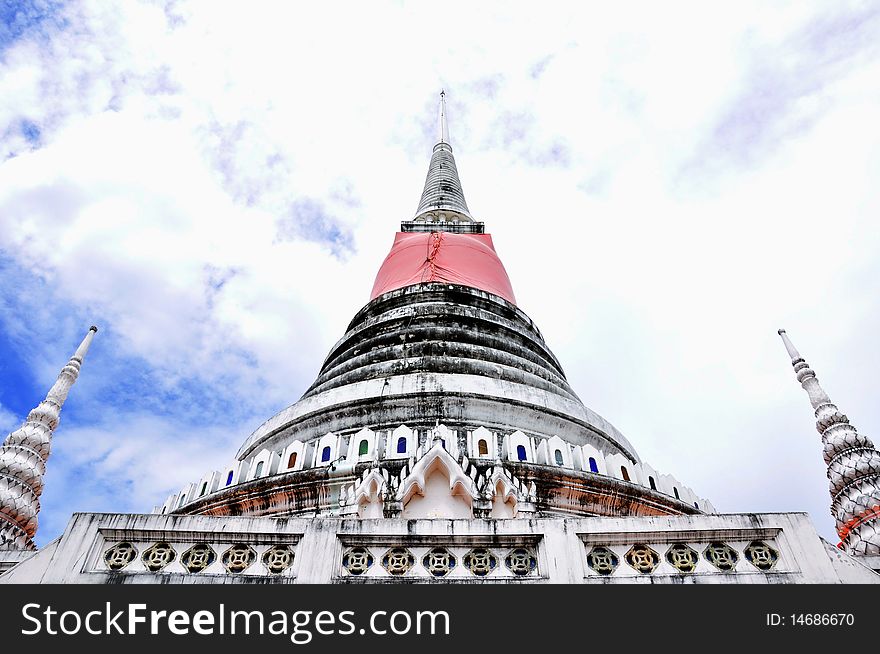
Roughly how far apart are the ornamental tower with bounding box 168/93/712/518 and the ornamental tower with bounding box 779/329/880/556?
252cm

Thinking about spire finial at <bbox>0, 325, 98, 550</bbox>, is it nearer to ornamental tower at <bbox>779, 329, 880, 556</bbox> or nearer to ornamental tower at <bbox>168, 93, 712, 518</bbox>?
ornamental tower at <bbox>168, 93, 712, 518</bbox>

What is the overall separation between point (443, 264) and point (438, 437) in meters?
10.3

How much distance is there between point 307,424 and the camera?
1285 centimetres

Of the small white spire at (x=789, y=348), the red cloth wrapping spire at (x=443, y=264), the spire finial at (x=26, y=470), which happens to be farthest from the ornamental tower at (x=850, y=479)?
the spire finial at (x=26, y=470)

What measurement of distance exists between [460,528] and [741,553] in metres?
2.24

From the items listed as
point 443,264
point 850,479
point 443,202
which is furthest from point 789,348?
point 443,202

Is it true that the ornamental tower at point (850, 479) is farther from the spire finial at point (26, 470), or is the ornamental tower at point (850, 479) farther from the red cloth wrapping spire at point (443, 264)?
the spire finial at point (26, 470)

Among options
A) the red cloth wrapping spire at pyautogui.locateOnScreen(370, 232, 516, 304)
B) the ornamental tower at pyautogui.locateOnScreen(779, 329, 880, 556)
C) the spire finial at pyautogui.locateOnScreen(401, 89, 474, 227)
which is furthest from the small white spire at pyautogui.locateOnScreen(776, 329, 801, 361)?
the spire finial at pyautogui.locateOnScreen(401, 89, 474, 227)

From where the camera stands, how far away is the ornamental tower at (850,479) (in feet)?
29.2

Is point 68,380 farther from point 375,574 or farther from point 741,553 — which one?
point 741,553

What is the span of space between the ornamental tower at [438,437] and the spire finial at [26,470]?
2.54m

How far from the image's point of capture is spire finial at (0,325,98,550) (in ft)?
28.8

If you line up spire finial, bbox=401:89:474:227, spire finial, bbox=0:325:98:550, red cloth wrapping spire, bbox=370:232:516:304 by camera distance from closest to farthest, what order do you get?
spire finial, bbox=0:325:98:550 < red cloth wrapping spire, bbox=370:232:516:304 < spire finial, bbox=401:89:474:227

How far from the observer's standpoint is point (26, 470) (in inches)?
363
